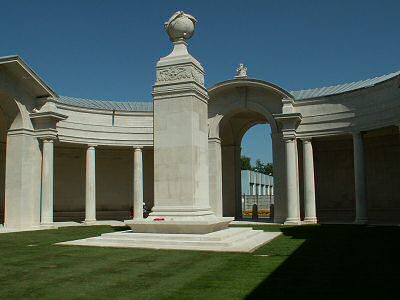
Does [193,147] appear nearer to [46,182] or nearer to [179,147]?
[179,147]

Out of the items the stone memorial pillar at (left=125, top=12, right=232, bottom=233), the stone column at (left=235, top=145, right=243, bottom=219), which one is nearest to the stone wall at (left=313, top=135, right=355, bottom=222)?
the stone column at (left=235, top=145, right=243, bottom=219)

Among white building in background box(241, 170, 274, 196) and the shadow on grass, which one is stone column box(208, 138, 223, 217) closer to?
the shadow on grass

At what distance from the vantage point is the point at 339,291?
9.20 m

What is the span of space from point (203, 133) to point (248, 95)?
14.9 meters

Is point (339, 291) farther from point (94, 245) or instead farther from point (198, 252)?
point (94, 245)

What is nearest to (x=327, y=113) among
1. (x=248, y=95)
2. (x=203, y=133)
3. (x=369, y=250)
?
(x=248, y=95)

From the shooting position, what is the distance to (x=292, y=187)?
3128 cm

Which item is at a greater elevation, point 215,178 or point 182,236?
point 215,178

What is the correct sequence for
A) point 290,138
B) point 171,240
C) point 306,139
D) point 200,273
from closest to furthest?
point 200,273
point 171,240
point 290,138
point 306,139

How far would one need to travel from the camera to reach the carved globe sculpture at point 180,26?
19812mm

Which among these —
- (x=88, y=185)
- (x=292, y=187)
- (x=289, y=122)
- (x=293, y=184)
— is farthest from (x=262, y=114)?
(x=88, y=185)

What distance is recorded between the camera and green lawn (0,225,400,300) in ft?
30.1

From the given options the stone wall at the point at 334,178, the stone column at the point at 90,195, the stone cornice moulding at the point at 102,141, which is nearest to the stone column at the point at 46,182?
the stone cornice moulding at the point at 102,141

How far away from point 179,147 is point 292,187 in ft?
48.2
